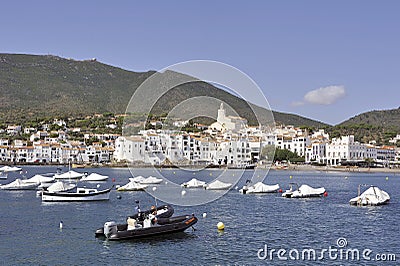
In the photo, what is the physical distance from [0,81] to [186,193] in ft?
476

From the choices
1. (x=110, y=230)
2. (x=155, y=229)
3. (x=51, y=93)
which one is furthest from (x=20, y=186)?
(x=51, y=93)

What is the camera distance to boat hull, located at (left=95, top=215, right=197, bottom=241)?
79.4 feet

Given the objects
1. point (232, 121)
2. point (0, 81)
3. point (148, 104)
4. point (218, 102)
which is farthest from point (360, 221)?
point (0, 81)

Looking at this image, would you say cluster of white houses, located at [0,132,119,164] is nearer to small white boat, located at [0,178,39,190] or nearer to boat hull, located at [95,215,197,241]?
small white boat, located at [0,178,39,190]

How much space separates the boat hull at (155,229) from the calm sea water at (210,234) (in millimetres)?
388

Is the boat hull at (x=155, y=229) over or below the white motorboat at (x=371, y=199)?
below

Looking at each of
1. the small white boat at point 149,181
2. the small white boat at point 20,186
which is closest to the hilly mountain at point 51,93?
the small white boat at point 149,181

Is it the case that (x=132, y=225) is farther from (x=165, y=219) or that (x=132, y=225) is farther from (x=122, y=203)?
(x=122, y=203)

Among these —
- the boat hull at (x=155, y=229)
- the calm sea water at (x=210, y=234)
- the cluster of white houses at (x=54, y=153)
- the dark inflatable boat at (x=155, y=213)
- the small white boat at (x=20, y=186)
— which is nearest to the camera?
the calm sea water at (x=210, y=234)

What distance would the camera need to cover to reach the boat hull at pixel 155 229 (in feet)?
79.4

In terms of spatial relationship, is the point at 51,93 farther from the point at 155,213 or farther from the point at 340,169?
the point at 155,213

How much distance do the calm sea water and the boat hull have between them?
388 mm

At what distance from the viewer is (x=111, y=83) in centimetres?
19875

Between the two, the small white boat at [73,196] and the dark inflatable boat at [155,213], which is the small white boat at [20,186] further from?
the dark inflatable boat at [155,213]
